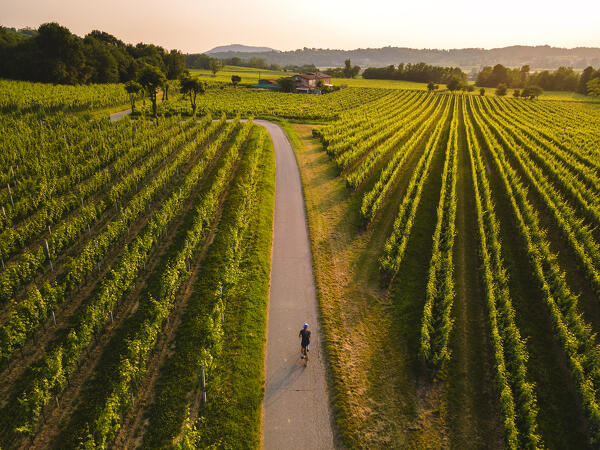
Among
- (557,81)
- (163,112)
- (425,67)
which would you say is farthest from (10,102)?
(557,81)

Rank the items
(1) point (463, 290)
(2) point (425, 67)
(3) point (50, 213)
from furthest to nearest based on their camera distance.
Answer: (2) point (425, 67) → (3) point (50, 213) → (1) point (463, 290)

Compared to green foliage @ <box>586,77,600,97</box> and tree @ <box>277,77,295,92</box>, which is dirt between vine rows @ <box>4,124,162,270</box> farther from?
green foliage @ <box>586,77,600,97</box>

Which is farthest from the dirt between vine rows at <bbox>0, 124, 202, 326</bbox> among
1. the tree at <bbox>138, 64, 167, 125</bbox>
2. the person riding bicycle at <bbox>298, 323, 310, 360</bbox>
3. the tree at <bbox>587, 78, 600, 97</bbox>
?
the tree at <bbox>587, 78, 600, 97</bbox>

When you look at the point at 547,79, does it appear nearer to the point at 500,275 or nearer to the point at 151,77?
the point at 151,77

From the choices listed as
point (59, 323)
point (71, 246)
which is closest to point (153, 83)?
point (71, 246)

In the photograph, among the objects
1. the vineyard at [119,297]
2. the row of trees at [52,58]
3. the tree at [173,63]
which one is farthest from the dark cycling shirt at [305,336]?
the tree at [173,63]

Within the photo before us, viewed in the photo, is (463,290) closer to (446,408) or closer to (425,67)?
(446,408)

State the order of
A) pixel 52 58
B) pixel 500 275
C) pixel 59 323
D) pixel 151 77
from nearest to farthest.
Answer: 1. pixel 59 323
2. pixel 500 275
3. pixel 151 77
4. pixel 52 58
